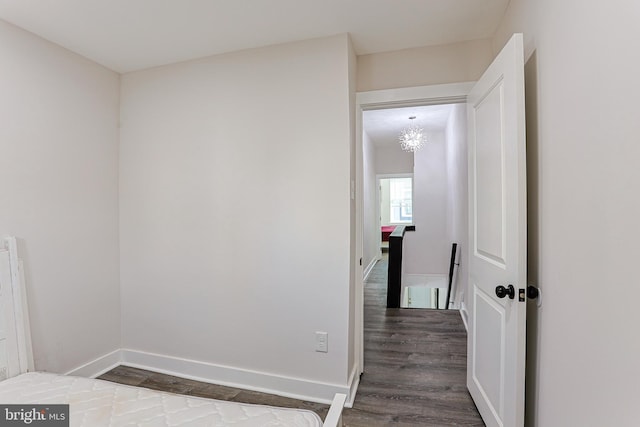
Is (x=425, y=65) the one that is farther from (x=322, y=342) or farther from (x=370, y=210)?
(x=370, y=210)

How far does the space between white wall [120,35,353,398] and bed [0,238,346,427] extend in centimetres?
92

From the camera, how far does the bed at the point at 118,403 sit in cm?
124

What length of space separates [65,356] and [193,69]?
242cm

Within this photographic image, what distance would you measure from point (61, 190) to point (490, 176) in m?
2.93

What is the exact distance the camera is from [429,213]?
20.1 ft

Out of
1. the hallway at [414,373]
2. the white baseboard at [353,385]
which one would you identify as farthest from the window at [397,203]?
the white baseboard at [353,385]

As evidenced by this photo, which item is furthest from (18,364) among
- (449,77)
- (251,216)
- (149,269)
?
(449,77)

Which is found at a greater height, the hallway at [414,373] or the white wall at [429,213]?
the white wall at [429,213]

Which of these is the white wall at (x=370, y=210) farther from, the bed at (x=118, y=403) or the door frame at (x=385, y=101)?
the bed at (x=118, y=403)

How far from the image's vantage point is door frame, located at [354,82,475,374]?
7.34ft

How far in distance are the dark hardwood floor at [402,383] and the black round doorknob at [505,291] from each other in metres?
0.95

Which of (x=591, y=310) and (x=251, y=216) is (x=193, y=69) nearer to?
(x=251, y=216)

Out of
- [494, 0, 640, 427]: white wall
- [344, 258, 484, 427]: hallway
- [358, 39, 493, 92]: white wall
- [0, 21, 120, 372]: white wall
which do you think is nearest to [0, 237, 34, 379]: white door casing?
[0, 21, 120, 372]: white wall

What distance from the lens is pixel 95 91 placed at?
254 centimetres
